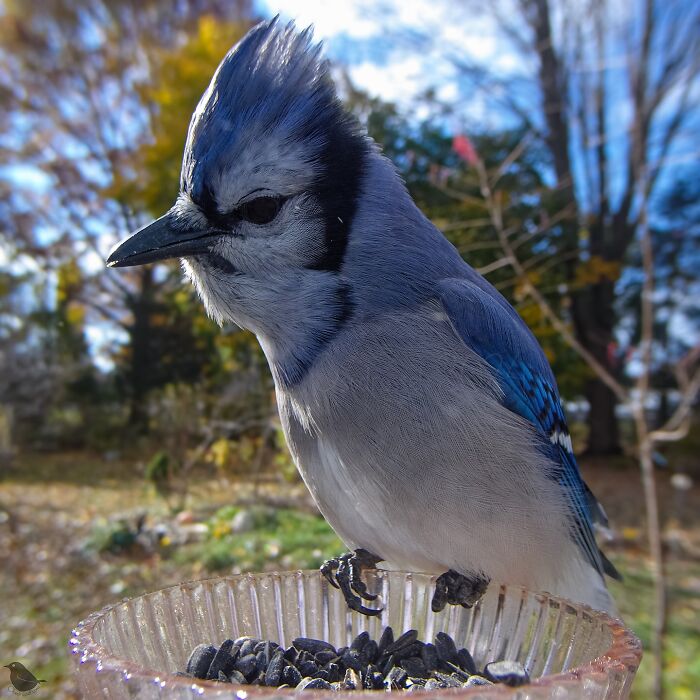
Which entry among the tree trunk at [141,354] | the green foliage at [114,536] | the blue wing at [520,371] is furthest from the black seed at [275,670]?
the green foliage at [114,536]

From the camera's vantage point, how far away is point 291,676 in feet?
2.53

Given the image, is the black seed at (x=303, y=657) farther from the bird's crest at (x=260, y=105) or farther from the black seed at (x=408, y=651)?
the bird's crest at (x=260, y=105)

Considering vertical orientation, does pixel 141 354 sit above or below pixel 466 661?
above

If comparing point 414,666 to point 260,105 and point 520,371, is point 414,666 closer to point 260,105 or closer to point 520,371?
point 520,371

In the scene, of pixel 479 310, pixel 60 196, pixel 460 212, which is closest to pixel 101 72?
pixel 60 196

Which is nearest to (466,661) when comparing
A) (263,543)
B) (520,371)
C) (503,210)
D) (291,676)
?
(291,676)

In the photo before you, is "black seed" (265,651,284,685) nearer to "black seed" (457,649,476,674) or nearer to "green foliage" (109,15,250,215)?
"black seed" (457,649,476,674)

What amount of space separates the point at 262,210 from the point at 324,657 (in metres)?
0.62

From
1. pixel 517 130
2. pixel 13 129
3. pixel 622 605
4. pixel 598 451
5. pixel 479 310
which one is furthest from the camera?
pixel 13 129

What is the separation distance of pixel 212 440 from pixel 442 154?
1558 mm

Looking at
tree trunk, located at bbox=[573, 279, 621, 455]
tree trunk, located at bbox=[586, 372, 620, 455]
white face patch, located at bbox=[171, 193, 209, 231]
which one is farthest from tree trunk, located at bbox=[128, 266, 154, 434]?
tree trunk, located at bbox=[586, 372, 620, 455]

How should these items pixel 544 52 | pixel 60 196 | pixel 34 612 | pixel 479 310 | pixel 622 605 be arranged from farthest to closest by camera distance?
pixel 544 52 → pixel 60 196 → pixel 622 605 → pixel 34 612 → pixel 479 310

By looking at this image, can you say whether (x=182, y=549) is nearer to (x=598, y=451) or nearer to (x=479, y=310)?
(x=479, y=310)

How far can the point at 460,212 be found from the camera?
2.42 m
